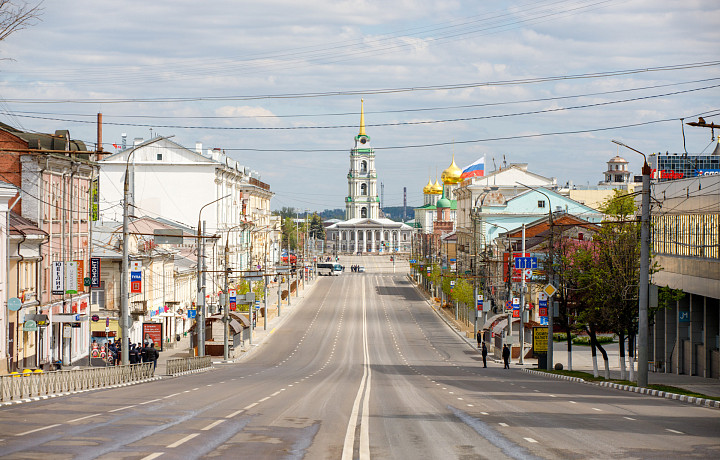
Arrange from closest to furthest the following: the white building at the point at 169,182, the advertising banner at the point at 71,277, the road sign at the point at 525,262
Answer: the advertising banner at the point at 71,277
the road sign at the point at 525,262
the white building at the point at 169,182

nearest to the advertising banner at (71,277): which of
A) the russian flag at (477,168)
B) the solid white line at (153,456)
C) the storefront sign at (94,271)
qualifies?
the storefront sign at (94,271)

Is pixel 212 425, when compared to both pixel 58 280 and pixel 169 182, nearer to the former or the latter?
pixel 58 280

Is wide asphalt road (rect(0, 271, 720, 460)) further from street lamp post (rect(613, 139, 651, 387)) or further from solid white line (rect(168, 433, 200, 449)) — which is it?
street lamp post (rect(613, 139, 651, 387))

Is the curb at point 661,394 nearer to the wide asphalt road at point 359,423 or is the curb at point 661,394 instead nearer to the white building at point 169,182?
the wide asphalt road at point 359,423

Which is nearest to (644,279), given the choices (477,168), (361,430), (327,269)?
(361,430)

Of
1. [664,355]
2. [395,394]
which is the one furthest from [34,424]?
[664,355]

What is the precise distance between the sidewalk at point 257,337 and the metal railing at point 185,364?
1338 mm

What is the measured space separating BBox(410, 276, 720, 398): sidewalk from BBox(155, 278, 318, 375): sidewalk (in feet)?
58.3

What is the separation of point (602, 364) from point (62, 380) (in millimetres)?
36902

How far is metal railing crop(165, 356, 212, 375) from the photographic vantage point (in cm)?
4222

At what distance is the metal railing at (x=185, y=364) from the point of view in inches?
1662

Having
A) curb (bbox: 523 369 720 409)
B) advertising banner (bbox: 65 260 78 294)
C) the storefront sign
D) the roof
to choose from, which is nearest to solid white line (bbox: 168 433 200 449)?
curb (bbox: 523 369 720 409)

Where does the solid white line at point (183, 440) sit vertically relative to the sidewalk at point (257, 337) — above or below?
above

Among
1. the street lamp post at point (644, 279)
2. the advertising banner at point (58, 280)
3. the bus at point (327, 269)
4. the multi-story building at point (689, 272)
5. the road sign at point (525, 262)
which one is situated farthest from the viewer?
the bus at point (327, 269)
